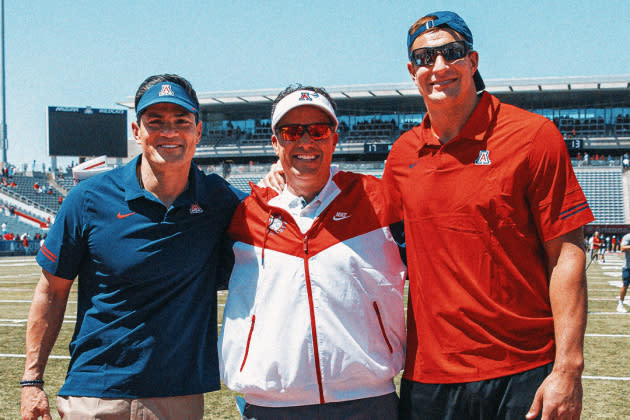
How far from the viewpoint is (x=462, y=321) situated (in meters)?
2.48

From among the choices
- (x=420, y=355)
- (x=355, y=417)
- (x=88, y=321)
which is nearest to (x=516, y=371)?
(x=420, y=355)

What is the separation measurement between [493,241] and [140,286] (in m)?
1.52

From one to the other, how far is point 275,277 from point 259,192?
1.54ft

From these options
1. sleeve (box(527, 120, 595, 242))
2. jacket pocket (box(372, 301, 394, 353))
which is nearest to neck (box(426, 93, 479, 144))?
sleeve (box(527, 120, 595, 242))

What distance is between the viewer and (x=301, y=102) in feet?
9.09

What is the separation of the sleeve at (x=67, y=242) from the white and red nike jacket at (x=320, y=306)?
72 cm

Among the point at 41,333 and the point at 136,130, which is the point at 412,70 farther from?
the point at 41,333

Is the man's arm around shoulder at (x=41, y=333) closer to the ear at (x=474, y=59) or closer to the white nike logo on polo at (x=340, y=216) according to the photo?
the white nike logo on polo at (x=340, y=216)

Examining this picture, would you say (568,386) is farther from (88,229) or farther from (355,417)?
(88,229)

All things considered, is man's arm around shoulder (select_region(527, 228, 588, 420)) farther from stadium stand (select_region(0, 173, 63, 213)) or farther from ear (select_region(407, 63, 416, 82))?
stadium stand (select_region(0, 173, 63, 213))

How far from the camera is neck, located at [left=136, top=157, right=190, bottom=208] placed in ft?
9.42

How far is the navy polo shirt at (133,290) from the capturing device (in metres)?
2.70

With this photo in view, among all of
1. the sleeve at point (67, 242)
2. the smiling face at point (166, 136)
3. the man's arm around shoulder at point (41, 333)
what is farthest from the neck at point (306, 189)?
the man's arm around shoulder at point (41, 333)

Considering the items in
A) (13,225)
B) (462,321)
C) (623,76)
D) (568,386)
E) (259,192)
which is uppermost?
(623,76)
